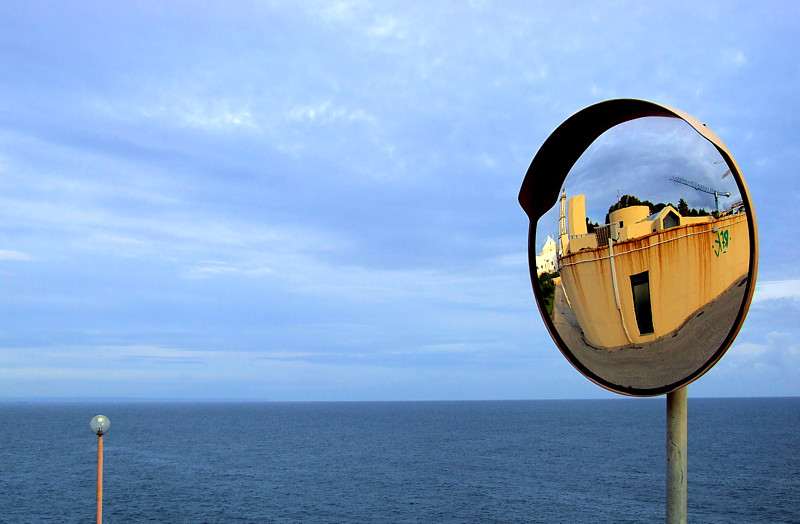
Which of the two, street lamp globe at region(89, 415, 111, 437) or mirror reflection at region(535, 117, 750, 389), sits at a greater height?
mirror reflection at region(535, 117, 750, 389)

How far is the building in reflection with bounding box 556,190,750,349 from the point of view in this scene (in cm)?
484

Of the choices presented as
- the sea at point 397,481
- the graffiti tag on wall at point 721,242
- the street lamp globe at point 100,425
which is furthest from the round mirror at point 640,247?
the sea at point 397,481

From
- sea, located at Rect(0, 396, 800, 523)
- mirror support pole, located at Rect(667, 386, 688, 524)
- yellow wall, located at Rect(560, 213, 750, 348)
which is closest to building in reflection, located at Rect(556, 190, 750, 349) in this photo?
yellow wall, located at Rect(560, 213, 750, 348)

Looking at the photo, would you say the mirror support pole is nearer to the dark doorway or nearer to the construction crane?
the dark doorway

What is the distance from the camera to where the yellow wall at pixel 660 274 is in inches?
189

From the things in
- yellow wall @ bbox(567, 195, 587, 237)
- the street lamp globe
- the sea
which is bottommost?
the sea

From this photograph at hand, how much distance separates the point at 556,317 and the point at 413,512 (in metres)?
40.8

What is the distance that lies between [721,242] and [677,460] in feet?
5.84

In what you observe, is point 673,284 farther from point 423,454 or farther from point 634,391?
point 423,454

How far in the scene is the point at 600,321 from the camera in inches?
224

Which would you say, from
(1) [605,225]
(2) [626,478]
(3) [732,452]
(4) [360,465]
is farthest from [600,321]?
(3) [732,452]

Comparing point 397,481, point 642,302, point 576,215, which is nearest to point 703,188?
point 642,302

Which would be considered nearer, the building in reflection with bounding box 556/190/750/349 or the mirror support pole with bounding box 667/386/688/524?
the building in reflection with bounding box 556/190/750/349

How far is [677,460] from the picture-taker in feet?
16.6
